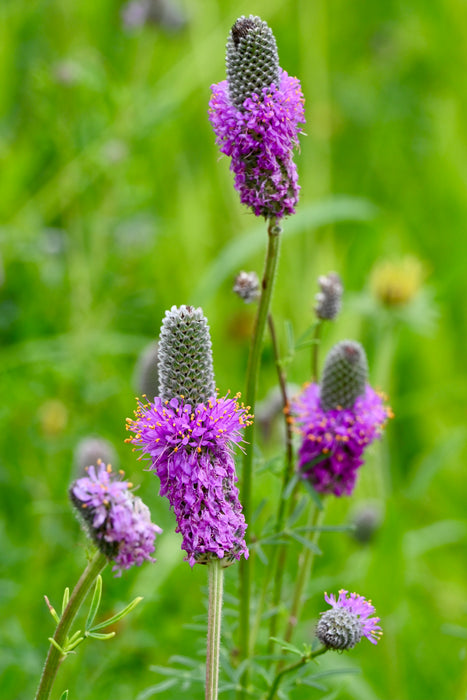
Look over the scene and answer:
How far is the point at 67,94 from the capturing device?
15.2 feet

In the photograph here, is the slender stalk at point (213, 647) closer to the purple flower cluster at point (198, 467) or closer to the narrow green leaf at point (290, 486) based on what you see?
the purple flower cluster at point (198, 467)

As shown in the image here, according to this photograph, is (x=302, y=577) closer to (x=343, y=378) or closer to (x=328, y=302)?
(x=343, y=378)

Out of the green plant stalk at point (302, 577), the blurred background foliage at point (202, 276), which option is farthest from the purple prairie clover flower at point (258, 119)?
the blurred background foliage at point (202, 276)

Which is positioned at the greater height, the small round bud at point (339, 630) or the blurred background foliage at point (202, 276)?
the blurred background foliage at point (202, 276)

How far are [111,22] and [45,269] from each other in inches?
97.7

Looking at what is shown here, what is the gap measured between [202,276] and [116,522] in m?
3.92

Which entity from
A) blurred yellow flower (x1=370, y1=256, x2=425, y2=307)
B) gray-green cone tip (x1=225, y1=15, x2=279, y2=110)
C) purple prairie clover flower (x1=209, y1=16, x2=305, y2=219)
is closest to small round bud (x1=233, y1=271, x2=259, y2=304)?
purple prairie clover flower (x1=209, y1=16, x2=305, y2=219)

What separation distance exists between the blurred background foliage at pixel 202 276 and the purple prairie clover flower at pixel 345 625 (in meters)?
0.97

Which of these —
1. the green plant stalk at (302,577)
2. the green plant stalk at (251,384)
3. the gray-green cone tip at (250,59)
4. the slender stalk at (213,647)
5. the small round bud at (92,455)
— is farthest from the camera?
the small round bud at (92,455)

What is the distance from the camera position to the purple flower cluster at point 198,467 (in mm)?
1510

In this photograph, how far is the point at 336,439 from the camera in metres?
2.16

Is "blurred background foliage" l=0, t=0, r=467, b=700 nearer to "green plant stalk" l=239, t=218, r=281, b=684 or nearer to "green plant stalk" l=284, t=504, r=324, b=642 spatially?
"green plant stalk" l=284, t=504, r=324, b=642

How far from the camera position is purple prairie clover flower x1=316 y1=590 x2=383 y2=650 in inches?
61.9

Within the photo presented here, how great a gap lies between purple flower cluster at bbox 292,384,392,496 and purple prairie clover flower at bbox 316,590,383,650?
1.89ft
